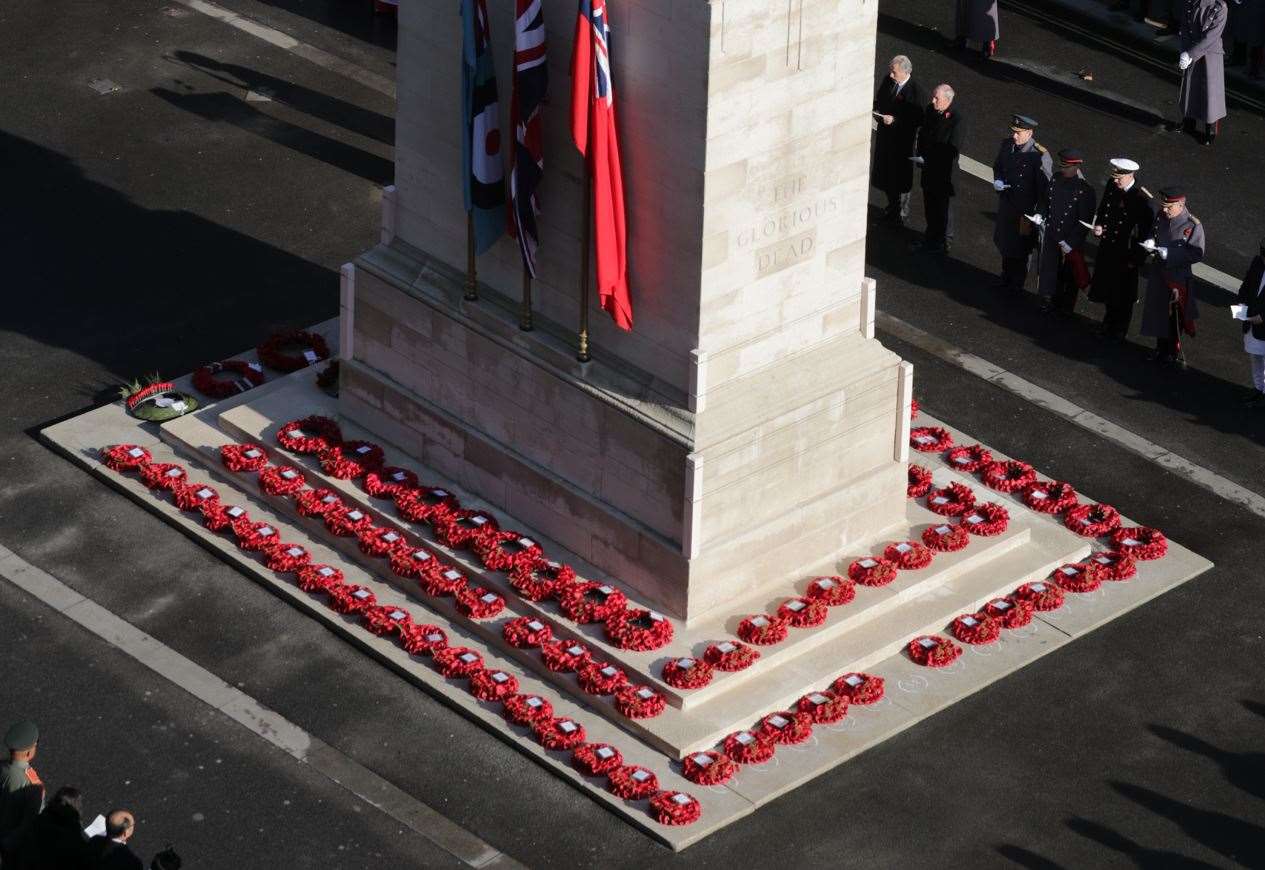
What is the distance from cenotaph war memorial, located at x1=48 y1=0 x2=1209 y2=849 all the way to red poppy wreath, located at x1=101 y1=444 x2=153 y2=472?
0.04 m

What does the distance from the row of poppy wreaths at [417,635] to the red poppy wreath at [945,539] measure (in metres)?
4.66

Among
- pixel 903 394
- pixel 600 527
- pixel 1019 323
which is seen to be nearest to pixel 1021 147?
pixel 1019 323

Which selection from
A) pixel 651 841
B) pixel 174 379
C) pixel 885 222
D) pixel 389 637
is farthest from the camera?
pixel 885 222

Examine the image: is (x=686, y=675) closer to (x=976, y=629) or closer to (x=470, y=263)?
(x=976, y=629)

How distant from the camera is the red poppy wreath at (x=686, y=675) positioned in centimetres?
2891

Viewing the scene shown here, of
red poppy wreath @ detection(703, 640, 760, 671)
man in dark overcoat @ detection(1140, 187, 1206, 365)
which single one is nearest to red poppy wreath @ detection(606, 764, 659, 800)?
red poppy wreath @ detection(703, 640, 760, 671)

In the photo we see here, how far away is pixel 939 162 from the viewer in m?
37.7

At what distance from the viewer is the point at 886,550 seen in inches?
1223

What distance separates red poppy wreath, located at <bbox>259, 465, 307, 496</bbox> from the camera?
105ft

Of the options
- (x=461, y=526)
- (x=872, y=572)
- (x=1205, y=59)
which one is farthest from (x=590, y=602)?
(x=1205, y=59)

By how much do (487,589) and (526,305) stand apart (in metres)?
2.97

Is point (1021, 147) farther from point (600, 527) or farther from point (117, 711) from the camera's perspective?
Result: point (117, 711)

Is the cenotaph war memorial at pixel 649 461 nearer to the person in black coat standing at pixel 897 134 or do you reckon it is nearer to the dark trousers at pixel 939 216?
the dark trousers at pixel 939 216

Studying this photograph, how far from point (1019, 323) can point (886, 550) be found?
247 inches
